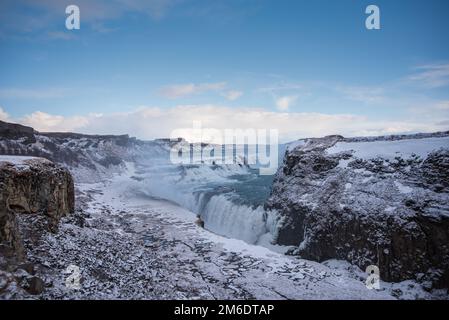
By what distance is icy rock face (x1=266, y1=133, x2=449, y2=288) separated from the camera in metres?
16.5

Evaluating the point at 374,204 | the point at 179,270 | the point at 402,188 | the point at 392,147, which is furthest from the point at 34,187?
the point at 392,147

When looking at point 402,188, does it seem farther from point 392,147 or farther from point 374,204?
point 392,147

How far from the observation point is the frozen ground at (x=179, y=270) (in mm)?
12148

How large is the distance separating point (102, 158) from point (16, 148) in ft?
71.9

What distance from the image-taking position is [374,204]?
19.2m

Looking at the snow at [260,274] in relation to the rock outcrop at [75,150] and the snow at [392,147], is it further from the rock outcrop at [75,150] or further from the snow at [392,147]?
the rock outcrop at [75,150]

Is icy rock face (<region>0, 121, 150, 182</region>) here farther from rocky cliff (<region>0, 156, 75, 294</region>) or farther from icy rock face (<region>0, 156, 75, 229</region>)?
rocky cliff (<region>0, 156, 75, 294</region>)

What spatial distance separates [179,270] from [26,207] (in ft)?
25.5

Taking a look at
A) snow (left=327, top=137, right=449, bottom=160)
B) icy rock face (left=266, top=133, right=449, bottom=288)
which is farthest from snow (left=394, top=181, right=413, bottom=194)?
snow (left=327, top=137, right=449, bottom=160)

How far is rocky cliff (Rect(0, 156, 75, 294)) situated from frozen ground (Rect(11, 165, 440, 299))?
0.61 metres

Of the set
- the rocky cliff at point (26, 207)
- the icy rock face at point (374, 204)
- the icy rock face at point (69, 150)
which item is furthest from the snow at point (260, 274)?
the icy rock face at point (69, 150)

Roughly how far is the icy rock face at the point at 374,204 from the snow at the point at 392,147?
0.20ft
